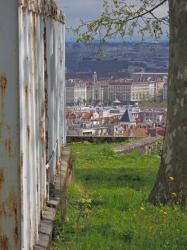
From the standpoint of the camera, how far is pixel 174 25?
8.12 m

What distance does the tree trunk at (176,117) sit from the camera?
8016mm

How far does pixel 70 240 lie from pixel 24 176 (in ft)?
6.10

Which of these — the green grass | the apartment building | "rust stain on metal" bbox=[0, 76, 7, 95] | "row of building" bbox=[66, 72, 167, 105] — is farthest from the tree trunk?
the apartment building

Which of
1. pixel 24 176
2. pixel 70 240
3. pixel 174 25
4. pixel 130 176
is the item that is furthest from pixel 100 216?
pixel 130 176

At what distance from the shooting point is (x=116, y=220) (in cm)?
712

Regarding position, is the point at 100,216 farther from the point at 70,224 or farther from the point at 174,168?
the point at 174,168

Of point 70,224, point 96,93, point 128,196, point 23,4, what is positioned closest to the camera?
point 23,4

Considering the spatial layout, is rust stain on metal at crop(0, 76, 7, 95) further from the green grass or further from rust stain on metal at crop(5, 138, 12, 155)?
the green grass

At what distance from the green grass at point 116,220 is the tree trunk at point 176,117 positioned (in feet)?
1.04

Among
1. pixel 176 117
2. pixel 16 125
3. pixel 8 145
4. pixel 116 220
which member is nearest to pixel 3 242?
pixel 8 145

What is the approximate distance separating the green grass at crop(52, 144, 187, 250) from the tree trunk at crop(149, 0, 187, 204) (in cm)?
32

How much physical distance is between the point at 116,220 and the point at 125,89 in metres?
63.5

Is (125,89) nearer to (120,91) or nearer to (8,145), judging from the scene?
(120,91)

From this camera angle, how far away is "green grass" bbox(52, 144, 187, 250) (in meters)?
6.15
